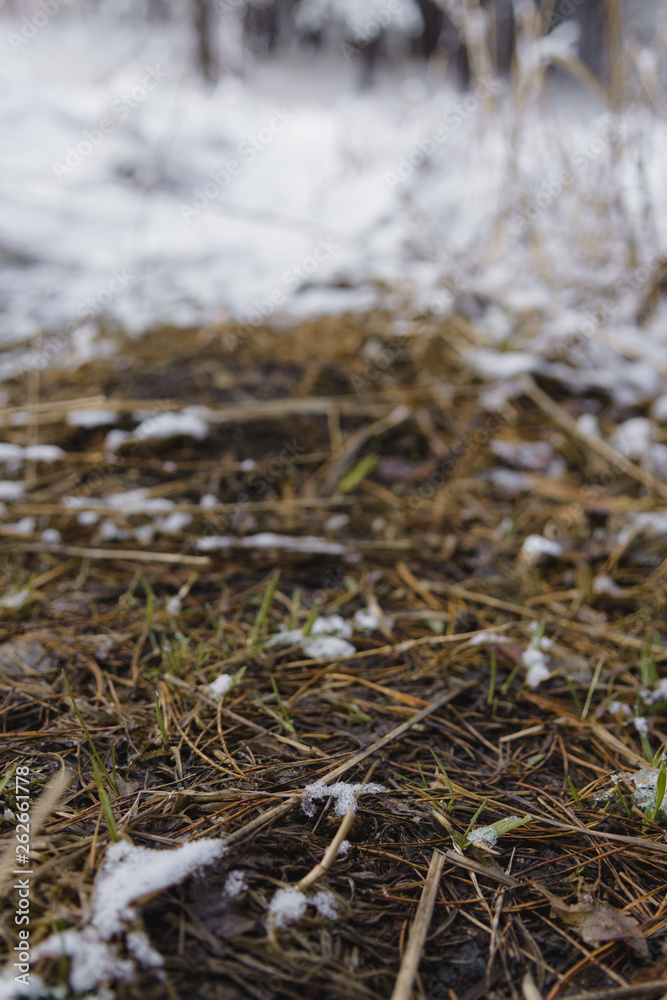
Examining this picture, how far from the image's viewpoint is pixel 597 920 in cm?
60

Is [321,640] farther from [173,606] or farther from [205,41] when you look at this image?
[205,41]

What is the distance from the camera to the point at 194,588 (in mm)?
1161

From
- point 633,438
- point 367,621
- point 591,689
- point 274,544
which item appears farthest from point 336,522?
point 633,438

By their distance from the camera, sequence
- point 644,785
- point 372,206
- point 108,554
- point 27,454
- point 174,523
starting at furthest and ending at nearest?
point 372,206
point 27,454
point 174,523
point 108,554
point 644,785

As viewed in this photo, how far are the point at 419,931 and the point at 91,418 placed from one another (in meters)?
1.50

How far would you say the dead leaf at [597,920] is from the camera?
0.58m

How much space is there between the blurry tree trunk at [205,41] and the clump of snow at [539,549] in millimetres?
8262

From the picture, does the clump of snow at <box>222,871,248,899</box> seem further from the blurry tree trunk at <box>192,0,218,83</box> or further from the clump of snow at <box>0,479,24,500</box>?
the blurry tree trunk at <box>192,0,218,83</box>

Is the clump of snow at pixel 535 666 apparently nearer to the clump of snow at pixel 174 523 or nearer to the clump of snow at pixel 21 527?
the clump of snow at pixel 174 523

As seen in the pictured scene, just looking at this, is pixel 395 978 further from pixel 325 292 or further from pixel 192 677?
pixel 325 292

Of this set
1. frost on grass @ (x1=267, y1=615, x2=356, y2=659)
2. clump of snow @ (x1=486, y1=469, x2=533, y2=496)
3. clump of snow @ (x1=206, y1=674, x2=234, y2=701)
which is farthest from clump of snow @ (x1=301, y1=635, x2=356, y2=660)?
clump of snow @ (x1=486, y1=469, x2=533, y2=496)

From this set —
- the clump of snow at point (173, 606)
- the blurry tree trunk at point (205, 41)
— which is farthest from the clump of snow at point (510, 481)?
the blurry tree trunk at point (205, 41)

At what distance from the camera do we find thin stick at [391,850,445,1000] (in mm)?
521

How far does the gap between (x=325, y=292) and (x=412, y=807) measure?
2831 mm
